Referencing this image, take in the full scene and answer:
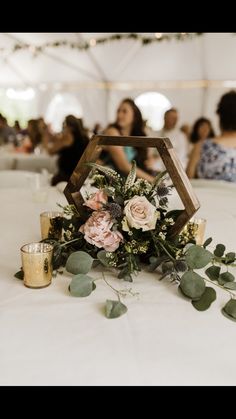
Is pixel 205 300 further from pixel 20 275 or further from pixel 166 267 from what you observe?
pixel 20 275

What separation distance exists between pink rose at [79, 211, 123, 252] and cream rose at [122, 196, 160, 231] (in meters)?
0.04

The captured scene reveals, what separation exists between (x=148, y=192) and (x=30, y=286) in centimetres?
36

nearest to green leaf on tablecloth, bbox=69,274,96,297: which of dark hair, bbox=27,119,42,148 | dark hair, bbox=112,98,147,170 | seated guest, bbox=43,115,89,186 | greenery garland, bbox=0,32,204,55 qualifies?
seated guest, bbox=43,115,89,186

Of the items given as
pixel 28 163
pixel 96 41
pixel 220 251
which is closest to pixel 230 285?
pixel 220 251

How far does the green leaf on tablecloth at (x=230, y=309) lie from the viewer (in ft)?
2.60

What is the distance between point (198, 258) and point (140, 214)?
0.17m

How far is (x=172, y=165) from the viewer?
2.97ft

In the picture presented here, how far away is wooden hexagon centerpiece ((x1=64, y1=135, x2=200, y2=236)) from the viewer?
91 centimetres

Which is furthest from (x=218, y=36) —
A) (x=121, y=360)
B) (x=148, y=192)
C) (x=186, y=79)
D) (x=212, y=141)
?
(x=121, y=360)

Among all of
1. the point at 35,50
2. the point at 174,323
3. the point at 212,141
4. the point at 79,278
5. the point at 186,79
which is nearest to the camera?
the point at 174,323

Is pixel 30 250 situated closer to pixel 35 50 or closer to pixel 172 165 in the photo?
pixel 172 165

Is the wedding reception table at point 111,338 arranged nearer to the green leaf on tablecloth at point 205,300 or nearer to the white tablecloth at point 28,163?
the green leaf on tablecloth at point 205,300

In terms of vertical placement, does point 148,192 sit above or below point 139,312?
above

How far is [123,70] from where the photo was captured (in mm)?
8711
